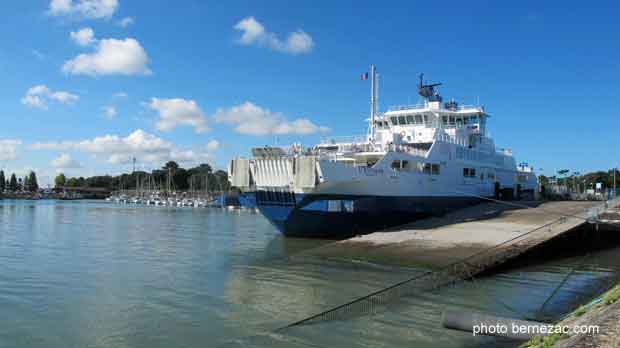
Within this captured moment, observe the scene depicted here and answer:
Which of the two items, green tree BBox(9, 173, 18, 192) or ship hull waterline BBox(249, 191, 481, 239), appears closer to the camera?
ship hull waterline BBox(249, 191, 481, 239)

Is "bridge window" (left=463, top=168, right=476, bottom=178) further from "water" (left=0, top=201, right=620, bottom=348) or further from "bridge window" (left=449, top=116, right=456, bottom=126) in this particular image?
"water" (left=0, top=201, right=620, bottom=348)

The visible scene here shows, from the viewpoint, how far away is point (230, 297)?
1305 cm

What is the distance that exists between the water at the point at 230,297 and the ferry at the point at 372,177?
343cm

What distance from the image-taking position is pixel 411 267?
16.5 meters

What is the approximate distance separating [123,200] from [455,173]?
349 feet

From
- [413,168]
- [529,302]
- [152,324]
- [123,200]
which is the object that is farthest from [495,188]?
[123,200]

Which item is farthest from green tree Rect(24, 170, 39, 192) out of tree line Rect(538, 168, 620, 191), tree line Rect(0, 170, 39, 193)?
tree line Rect(538, 168, 620, 191)

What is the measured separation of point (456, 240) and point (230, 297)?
10297 mm

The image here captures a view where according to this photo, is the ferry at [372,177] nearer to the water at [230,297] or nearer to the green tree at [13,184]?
the water at [230,297]

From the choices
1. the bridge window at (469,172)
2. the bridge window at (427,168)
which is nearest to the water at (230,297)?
the bridge window at (427,168)

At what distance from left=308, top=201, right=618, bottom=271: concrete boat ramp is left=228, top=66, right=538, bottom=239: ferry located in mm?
1855

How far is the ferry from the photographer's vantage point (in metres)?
23.0

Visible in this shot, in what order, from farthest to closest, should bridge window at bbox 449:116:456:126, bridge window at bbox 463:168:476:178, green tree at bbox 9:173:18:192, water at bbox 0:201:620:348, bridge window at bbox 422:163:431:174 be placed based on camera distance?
1. green tree at bbox 9:173:18:192
2. bridge window at bbox 449:116:456:126
3. bridge window at bbox 463:168:476:178
4. bridge window at bbox 422:163:431:174
5. water at bbox 0:201:620:348

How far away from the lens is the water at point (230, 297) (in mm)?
9500
